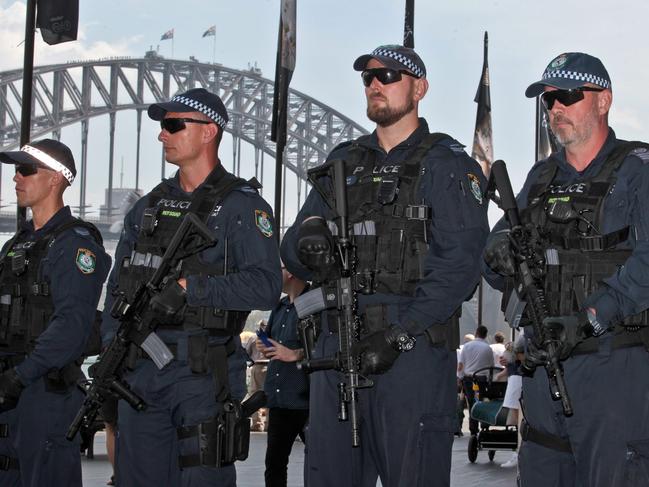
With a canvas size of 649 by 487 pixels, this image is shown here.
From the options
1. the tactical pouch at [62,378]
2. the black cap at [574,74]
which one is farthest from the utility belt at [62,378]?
the black cap at [574,74]

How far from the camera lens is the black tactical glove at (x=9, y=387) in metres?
6.32

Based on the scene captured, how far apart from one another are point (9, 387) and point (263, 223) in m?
1.69

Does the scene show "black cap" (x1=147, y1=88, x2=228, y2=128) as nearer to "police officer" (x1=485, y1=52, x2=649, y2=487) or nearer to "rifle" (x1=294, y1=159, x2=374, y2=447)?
"rifle" (x1=294, y1=159, x2=374, y2=447)

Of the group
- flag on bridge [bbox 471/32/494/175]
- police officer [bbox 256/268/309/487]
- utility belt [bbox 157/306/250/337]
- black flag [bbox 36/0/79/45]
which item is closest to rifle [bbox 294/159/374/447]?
utility belt [bbox 157/306/250/337]

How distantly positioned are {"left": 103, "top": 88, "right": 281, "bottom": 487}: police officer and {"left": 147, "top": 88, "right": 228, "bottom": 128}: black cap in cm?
2

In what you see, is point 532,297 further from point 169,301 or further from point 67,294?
point 67,294

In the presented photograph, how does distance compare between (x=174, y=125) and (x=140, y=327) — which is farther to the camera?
(x=174, y=125)

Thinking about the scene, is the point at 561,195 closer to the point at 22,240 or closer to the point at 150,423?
the point at 150,423

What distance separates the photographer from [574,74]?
5129 millimetres

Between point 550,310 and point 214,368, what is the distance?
1543mm

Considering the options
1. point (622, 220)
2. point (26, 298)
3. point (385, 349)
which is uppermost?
point (622, 220)

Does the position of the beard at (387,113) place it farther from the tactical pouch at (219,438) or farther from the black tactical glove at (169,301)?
the tactical pouch at (219,438)

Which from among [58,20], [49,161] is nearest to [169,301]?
[49,161]

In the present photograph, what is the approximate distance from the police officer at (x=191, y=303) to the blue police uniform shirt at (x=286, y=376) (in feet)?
11.0
